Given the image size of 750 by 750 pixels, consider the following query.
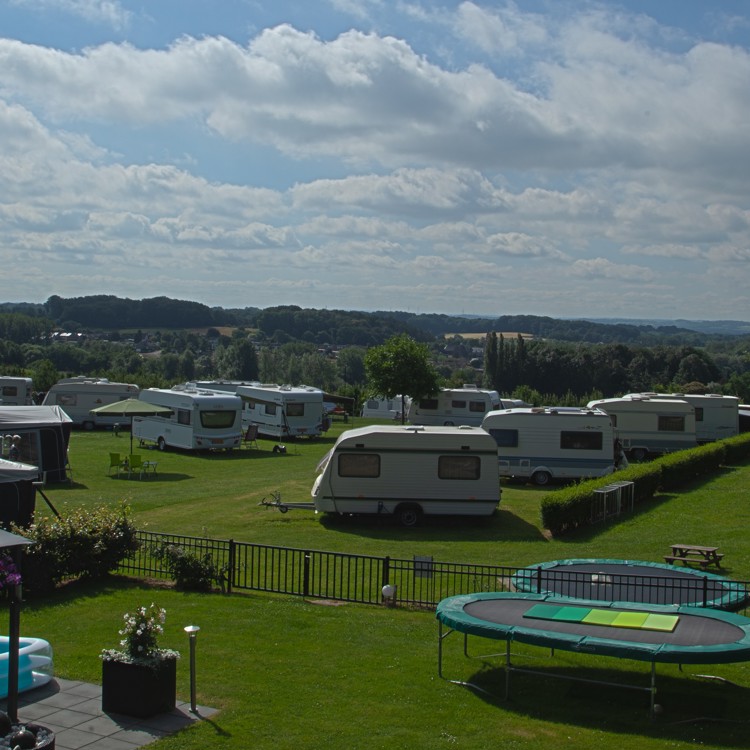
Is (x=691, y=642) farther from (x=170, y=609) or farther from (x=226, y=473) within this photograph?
(x=226, y=473)

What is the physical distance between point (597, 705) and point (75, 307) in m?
189

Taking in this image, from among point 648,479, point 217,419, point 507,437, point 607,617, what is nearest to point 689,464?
point 648,479

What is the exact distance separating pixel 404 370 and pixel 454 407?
2738 millimetres

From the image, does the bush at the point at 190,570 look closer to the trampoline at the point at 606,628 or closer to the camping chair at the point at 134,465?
the trampoline at the point at 606,628

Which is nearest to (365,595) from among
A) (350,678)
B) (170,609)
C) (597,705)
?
(170,609)

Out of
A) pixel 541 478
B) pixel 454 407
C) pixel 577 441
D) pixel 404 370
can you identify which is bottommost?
pixel 541 478

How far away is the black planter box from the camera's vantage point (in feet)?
25.8

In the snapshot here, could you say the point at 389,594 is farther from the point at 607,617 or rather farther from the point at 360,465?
the point at 360,465

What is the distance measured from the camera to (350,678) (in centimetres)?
899

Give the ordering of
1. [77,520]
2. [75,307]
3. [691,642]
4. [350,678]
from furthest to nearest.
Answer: [75,307] → [77,520] → [350,678] → [691,642]

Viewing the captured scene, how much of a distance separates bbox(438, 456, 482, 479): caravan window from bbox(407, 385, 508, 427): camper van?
18.3 metres

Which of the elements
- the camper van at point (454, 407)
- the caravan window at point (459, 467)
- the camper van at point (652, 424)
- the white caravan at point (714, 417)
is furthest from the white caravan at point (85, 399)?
the caravan window at point (459, 467)

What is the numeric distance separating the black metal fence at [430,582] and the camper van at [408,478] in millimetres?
5368

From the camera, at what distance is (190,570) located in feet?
42.0
